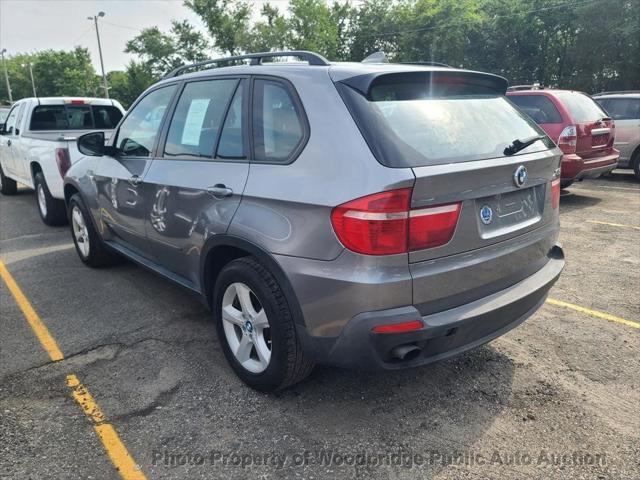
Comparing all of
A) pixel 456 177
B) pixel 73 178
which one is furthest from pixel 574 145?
pixel 73 178

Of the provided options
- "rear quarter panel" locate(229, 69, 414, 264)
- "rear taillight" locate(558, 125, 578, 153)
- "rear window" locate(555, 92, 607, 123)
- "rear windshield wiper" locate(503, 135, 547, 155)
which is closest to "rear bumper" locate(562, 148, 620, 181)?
"rear taillight" locate(558, 125, 578, 153)

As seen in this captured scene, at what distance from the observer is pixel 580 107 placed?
790 cm

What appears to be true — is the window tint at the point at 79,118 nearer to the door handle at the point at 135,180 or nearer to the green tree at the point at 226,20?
the door handle at the point at 135,180

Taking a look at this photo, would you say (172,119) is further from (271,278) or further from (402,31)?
(402,31)

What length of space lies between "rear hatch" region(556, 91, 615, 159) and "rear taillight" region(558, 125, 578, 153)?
0.10 metres

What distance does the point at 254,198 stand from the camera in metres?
2.59

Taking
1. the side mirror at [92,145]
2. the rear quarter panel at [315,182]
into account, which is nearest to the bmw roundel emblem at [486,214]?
the rear quarter panel at [315,182]

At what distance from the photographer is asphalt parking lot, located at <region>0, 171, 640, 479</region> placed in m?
2.31

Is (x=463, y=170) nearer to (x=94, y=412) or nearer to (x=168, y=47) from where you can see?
(x=94, y=412)

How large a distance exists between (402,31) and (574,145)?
1680 inches

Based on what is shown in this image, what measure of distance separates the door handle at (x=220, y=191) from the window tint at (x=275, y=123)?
0.25 meters

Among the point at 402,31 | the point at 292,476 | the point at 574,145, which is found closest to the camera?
the point at 292,476

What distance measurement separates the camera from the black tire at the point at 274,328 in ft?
8.13

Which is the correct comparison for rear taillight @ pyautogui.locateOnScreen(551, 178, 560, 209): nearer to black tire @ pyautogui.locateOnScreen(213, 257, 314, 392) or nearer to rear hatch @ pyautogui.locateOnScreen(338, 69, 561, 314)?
rear hatch @ pyautogui.locateOnScreen(338, 69, 561, 314)
